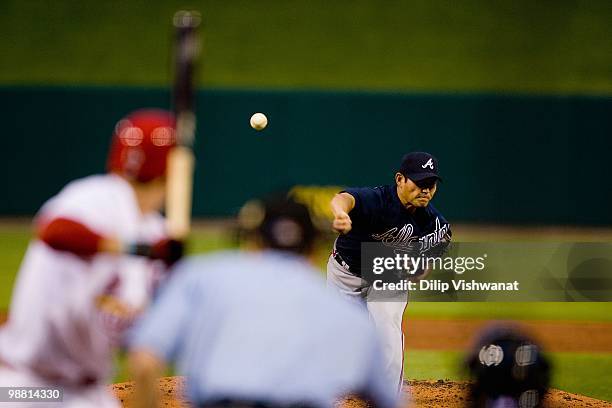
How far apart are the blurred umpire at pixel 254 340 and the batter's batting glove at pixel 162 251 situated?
590mm

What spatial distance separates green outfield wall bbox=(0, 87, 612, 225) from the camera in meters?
17.2

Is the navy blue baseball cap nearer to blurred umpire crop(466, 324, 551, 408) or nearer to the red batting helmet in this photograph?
the red batting helmet

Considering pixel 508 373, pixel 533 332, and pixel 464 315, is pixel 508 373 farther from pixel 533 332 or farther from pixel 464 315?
pixel 464 315

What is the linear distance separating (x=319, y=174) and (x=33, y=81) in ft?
23.2

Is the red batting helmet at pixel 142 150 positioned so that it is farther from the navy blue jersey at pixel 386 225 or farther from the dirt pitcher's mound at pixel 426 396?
the dirt pitcher's mound at pixel 426 396

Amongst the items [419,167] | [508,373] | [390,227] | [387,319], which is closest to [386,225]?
[390,227]

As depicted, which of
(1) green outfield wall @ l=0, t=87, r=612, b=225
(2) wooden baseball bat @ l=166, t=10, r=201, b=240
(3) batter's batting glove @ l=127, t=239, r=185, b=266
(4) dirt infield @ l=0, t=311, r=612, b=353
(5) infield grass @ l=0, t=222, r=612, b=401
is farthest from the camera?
(1) green outfield wall @ l=0, t=87, r=612, b=225

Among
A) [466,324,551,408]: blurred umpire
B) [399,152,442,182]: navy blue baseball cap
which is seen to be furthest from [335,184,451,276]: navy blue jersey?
[466,324,551,408]: blurred umpire

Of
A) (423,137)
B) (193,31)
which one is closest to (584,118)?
(423,137)

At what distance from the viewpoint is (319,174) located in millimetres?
17453

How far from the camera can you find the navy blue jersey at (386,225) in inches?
263

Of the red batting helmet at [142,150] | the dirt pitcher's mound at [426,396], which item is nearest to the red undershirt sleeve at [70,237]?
the red batting helmet at [142,150]

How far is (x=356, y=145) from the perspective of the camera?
17391mm

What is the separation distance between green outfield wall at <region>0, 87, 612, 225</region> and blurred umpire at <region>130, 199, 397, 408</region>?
47.3 ft
